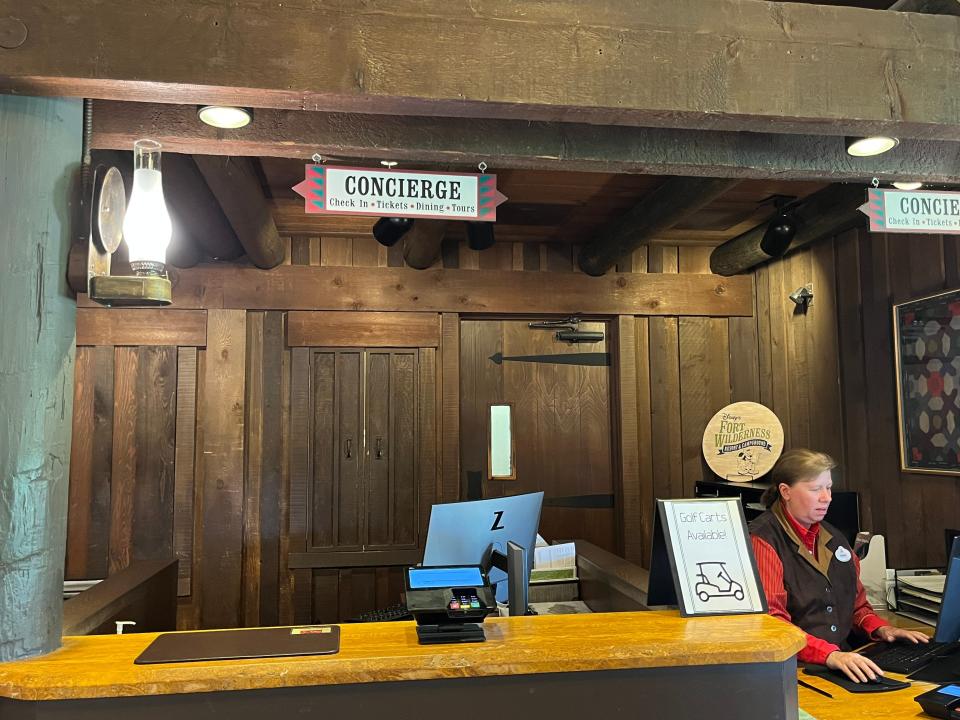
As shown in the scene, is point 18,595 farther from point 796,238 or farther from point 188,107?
point 796,238

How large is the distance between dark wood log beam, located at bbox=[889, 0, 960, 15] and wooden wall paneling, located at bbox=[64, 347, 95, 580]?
13.6 ft

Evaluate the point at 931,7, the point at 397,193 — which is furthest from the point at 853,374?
the point at 397,193

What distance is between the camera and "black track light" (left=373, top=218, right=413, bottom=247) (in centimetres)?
375

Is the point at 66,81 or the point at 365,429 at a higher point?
the point at 66,81

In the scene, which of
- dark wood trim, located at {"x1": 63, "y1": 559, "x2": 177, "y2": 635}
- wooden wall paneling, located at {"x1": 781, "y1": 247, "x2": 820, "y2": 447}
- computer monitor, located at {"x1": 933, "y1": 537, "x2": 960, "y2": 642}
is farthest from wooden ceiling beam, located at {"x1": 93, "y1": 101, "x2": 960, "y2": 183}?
wooden wall paneling, located at {"x1": 781, "y1": 247, "x2": 820, "y2": 447}

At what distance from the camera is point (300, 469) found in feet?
14.4

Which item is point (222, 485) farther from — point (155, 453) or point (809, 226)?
point (809, 226)

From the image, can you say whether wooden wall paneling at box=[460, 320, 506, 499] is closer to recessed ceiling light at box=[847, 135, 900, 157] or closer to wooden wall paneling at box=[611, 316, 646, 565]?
wooden wall paneling at box=[611, 316, 646, 565]

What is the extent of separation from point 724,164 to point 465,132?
789mm

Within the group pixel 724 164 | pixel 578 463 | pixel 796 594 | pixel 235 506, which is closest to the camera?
pixel 724 164

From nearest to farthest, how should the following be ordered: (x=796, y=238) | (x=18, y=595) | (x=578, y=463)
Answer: (x=18, y=595) < (x=796, y=238) < (x=578, y=463)

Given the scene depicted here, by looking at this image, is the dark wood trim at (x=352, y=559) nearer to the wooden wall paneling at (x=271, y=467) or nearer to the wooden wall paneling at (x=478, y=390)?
the wooden wall paneling at (x=271, y=467)

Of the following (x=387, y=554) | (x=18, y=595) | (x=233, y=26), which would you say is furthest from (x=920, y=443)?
(x=18, y=595)

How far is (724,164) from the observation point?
7.41ft
